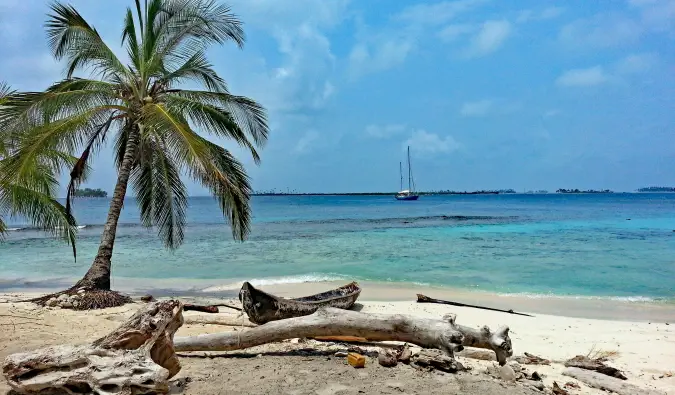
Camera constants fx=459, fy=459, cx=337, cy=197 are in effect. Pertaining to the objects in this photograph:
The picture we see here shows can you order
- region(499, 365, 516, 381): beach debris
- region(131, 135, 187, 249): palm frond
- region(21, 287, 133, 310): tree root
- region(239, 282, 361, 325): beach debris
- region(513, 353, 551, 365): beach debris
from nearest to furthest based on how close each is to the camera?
region(499, 365, 516, 381): beach debris, region(513, 353, 551, 365): beach debris, region(239, 282, 361, 325): beach debris, region(21, 287, 133, 310): tree root, region(131, 135, 187, 249): palm frond

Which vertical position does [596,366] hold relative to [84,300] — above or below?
below

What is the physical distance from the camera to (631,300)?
11.1 metres

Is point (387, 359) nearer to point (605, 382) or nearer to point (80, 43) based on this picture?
point (605, 382)

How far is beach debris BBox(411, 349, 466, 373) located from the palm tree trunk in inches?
279

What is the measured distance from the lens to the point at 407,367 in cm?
454

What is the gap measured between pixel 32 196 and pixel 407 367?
8.01 metres

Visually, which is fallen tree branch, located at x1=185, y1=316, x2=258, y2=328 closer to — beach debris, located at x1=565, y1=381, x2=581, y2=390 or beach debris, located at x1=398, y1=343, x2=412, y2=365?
beach debris, located at x1=398, y1=343, x2=412, y2=365

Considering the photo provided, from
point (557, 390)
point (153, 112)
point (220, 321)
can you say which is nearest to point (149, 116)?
point (153, 112)

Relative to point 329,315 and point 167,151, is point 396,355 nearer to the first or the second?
point 329,315

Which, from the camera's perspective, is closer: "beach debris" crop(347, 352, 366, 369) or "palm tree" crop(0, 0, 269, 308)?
"beach debris" crop(347, 352, 366, 369)

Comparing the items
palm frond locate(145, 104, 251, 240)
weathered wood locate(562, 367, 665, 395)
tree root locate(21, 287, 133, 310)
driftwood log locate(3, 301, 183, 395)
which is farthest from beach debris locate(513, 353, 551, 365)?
tree root locate(21, 287, 133, 310)

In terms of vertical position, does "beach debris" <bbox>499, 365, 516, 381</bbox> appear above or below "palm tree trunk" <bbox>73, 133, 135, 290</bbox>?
below

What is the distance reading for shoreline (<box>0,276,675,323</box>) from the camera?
32.7 ft

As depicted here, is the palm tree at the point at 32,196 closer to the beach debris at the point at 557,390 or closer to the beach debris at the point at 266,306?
the beach debris at the point at 266,306
